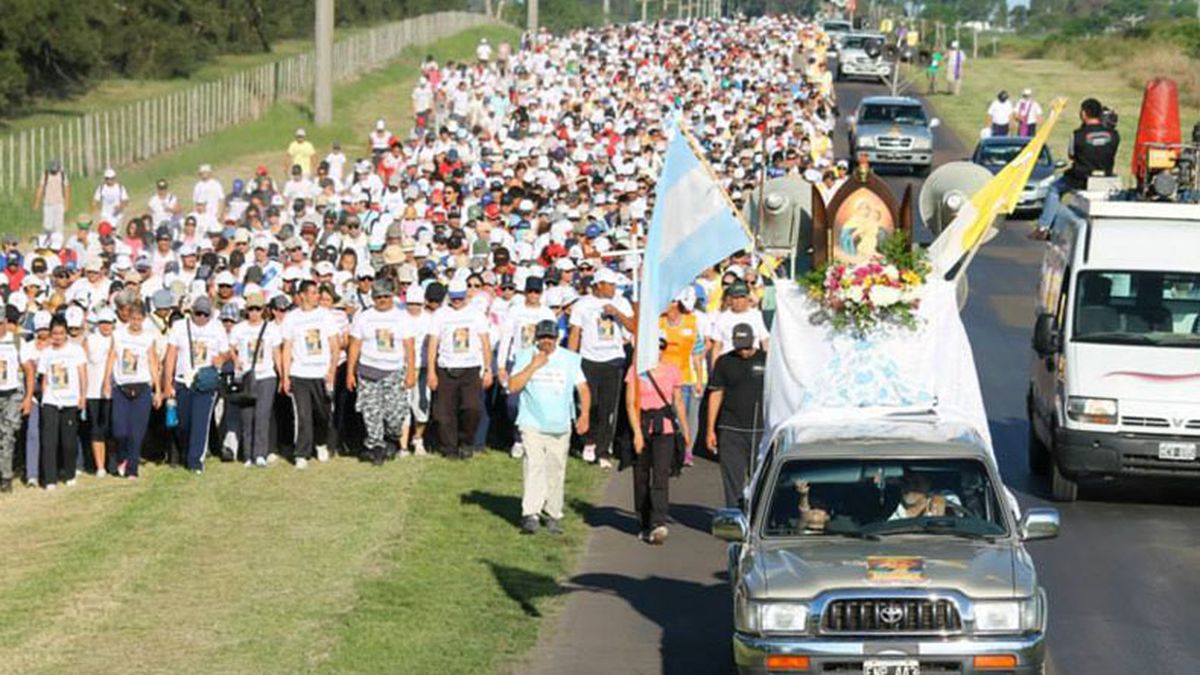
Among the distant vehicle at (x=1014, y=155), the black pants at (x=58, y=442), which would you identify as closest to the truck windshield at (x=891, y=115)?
the distant vehicle at (x=1014, y=155)

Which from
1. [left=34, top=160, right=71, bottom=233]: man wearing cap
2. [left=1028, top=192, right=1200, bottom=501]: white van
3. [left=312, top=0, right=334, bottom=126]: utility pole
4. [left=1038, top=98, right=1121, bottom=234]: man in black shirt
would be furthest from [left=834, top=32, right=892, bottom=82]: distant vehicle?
[left=1028, top=192, right=1200, bottom=501]: white van

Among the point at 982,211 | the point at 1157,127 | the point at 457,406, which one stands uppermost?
the point at 1157,127

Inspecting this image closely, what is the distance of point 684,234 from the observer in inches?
634

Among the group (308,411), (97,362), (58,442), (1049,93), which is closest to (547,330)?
(308,411)

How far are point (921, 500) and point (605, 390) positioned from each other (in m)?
9.50

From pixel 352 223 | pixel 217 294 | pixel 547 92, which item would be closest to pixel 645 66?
pixel 547 92

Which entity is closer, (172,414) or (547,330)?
(547,330)

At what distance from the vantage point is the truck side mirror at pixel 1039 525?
12.8 meters

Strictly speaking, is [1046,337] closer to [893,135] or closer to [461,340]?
[461,340]

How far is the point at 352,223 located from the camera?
29.8 meters

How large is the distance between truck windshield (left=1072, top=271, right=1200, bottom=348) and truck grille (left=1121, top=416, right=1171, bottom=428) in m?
0.77

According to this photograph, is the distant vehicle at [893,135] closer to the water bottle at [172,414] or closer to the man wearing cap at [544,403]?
the water bottle at [172,414]

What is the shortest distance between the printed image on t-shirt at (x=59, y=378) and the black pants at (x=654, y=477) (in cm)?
618

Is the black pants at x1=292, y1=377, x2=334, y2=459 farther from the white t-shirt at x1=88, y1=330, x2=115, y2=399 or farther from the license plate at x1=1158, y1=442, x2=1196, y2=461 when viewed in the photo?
the license plate at x1=1158, y1=442, x2=1196, y2=461
